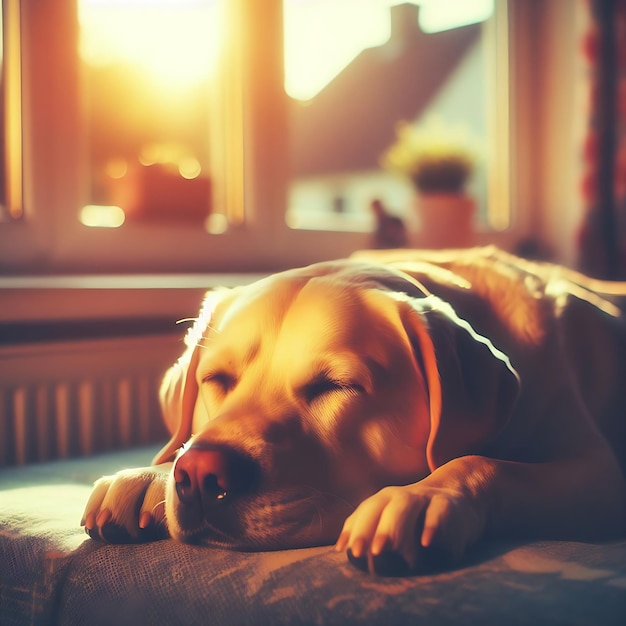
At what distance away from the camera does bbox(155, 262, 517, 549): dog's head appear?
0.98m

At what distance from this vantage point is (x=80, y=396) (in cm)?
199

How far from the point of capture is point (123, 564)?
3.30 feet

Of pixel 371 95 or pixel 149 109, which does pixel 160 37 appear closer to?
pixel 149 109

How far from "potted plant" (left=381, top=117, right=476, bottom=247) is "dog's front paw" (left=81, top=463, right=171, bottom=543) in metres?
1.97

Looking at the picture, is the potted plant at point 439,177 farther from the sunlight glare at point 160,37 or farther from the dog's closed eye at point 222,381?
the dog's closed eye at point 222,381

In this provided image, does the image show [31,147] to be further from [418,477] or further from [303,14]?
[418,477]

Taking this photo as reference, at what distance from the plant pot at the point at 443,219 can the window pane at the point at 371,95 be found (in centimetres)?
6

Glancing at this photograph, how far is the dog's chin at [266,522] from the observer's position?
0.97 m

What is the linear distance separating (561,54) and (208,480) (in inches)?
124

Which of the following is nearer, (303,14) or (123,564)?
(123,564)

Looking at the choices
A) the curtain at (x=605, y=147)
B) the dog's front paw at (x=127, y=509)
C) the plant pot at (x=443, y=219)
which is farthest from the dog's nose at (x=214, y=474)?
the curtain at (x=605, y=147)

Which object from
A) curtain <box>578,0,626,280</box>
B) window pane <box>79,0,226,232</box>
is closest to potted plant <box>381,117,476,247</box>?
curtain <box>578,0,626,280</box>

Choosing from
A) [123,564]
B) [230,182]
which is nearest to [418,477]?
[123,564]

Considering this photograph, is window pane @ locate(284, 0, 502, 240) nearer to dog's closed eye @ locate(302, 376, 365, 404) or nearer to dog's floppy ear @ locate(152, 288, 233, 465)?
dog's floppy ear @ locate(152, 288, 233, 465)
